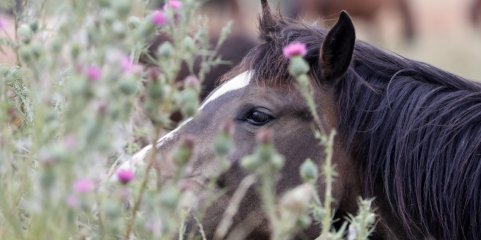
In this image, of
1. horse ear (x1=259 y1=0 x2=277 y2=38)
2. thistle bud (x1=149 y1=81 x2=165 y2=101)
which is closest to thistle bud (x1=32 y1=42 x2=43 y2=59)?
thistle bud (x1=149 y1=81 x2=165 y2=101)

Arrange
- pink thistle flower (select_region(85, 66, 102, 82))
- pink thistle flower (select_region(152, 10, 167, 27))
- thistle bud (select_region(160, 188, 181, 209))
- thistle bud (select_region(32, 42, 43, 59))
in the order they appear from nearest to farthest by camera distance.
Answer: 1. pink thistle flower (select_region(85, 66, 102, 82))
2. thistle bud (select_region(160, 188, 181, 209))
3. thistle bud (select_region(32, 42, 43, 59))
4. pink thistle flower (select_region(152, 10, 167, 27))

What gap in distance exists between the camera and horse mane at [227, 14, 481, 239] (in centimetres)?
286

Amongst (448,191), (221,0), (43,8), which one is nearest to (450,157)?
(448,191)

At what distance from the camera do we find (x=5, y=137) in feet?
6.31

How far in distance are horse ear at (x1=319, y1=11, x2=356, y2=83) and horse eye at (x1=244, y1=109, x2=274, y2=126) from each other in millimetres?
247

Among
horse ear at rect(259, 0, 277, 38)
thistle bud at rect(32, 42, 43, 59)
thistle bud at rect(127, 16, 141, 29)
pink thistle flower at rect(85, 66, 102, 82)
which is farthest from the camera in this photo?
horse ear at rect(259, 0, 277, 38)

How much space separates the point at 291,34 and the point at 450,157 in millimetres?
711

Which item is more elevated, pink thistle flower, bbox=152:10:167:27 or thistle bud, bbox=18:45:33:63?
pink thistle flower, bbox=152:10:167:27

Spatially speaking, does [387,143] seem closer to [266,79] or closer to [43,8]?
[266,79]

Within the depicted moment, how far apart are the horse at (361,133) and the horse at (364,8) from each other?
1249cm

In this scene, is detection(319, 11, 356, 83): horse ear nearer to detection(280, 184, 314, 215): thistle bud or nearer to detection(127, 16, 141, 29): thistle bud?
detection(127, 16, 141, 29): thistle bud

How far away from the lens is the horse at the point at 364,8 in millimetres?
15641

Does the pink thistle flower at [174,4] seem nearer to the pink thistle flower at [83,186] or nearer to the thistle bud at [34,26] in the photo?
the thistle bud at [34,26]

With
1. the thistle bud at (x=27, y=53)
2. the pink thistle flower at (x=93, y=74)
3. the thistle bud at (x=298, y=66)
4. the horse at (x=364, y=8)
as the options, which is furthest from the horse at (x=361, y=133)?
the horse at (x=364, y=8)
